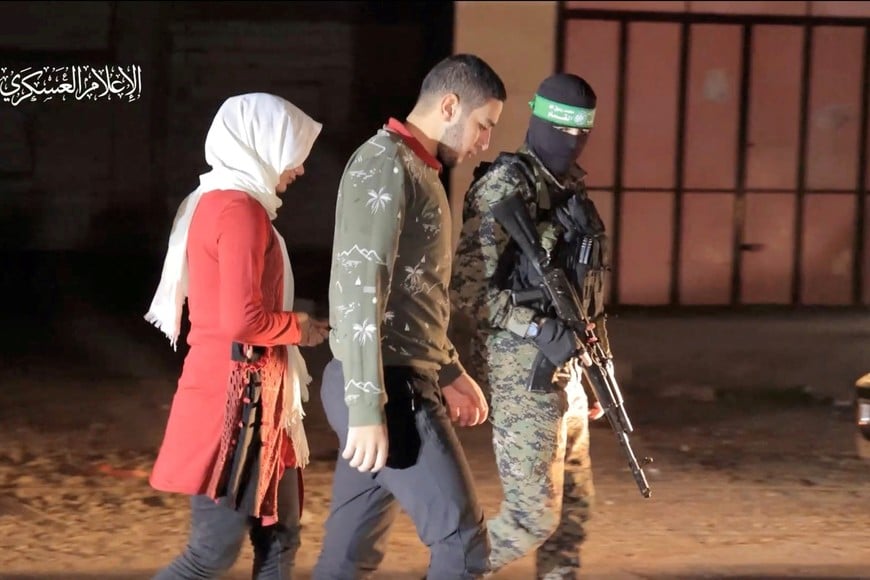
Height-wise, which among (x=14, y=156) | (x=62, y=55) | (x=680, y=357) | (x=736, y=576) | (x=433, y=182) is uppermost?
(x=62, y=55)


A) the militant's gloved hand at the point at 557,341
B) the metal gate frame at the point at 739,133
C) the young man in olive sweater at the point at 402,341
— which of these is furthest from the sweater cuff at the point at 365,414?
the metal gate frame at the point at 739,133

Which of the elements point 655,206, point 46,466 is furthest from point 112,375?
point 655,206

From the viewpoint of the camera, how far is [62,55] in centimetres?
1295

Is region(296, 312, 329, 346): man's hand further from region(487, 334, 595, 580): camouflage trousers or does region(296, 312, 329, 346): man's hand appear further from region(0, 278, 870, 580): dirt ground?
region(0, 278, 870, 580): dirt ground

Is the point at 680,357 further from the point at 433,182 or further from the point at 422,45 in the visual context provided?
the point at 433,182

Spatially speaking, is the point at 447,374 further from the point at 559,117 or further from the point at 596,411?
the point at 559,117

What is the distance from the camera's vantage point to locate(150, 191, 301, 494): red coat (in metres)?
3.70

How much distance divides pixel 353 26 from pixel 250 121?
9.02 meters

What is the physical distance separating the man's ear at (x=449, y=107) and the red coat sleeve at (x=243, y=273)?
581 millimetres

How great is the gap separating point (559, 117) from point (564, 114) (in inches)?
0.7

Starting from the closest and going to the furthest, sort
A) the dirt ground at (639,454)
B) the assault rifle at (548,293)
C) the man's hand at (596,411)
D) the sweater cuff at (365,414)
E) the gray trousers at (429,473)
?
1. the sweater cuff at (365,414)
2. the gray trousers at (429,473)
3. the assault rifle at (548,293)
4. the man's hand at (596,411)
5. the dirt ground at (639,454)

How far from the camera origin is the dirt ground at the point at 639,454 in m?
5.37

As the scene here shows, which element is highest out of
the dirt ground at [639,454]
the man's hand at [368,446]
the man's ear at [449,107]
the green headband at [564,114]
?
the green headband at [564,114]

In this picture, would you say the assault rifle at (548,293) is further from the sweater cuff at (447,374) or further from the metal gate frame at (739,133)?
the metal gate frame at (739,133)
